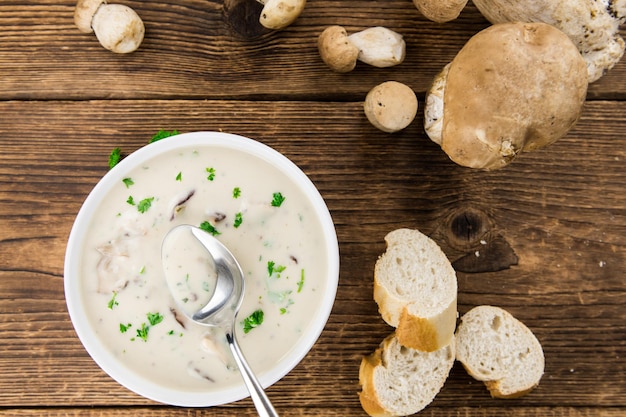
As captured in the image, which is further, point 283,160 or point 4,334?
point 4,334

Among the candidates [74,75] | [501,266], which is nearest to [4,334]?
[74,75]

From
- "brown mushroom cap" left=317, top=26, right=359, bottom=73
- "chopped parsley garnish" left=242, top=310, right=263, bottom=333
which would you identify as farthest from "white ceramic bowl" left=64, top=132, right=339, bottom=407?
"brown mushroom cap" left=317, top=26, right=359, bottom=73

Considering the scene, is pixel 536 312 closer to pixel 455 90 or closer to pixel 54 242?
pixel 455 90

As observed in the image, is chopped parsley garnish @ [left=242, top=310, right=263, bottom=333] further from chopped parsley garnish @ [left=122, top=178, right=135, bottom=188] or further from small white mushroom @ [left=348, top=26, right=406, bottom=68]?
small white mushroom @ [left=348, top=26, right=406, bottom=68]

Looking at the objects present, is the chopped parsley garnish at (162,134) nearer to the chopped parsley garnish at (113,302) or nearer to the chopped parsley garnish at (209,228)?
the chopped parsley garnish at (209,228)

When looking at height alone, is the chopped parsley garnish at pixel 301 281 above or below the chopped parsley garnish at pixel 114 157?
below

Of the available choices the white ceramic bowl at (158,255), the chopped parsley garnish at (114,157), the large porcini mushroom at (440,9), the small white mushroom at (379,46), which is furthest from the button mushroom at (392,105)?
the chopped parsley garnish at (114,157)
